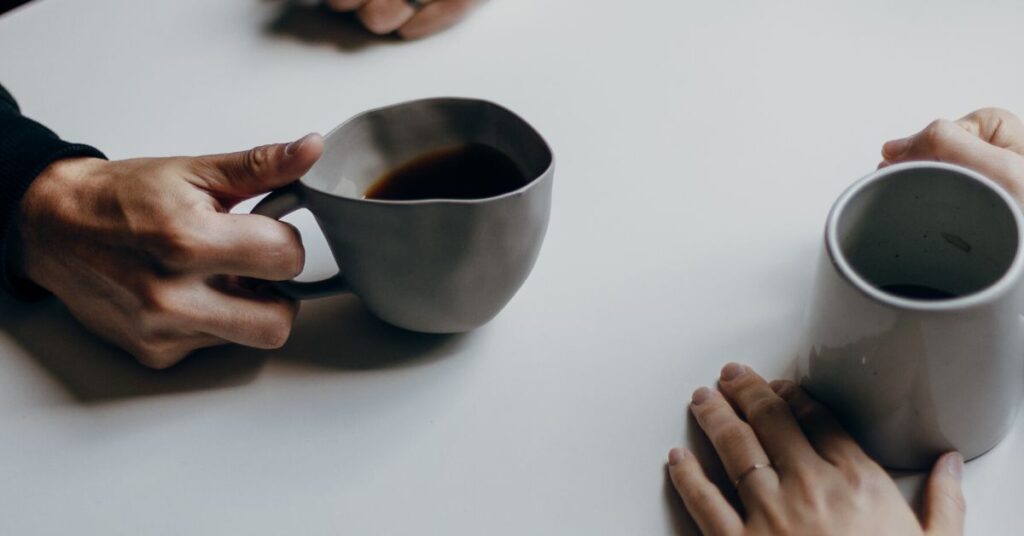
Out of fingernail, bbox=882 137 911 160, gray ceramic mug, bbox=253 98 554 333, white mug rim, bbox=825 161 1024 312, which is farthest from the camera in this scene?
fingernail, bbox=882 137 911 160

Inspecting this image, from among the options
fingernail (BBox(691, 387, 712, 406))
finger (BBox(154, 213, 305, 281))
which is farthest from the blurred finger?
fingernail (BBox(691, 387, 712, 406))

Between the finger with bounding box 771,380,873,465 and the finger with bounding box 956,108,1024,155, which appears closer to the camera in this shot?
the finger with bounding box 771,380,873,465

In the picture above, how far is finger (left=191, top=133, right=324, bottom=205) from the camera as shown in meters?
0.61

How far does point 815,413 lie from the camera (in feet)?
1.86

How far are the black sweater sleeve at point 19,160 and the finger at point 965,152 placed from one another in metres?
0.62

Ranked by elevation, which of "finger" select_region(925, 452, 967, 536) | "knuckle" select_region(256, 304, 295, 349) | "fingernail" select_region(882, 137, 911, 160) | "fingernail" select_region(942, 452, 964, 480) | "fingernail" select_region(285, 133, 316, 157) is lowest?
"finger" select_region(925, 452, 967, 536)

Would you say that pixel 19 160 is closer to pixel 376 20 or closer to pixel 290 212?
pixel 290 212

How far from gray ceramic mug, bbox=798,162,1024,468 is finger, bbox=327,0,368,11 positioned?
56 cm

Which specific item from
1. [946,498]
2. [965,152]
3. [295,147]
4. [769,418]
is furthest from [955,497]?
[295,147]

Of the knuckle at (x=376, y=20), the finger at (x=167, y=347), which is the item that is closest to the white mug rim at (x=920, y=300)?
the finger at (x=167, y=347)

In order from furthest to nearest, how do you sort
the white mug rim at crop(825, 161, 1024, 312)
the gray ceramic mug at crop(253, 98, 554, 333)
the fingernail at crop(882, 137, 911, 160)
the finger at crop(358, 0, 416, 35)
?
1. the finger at crop(358, 0, 416, 35)
2. the fingernail at crop(882, 137, 911, 160)
3. the gray ceramic mug at crop(253, 98, 554, 333)
4. the white mug rim at crop(825, 161, 1024, 312)

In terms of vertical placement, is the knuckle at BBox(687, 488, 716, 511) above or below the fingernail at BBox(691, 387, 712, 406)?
below

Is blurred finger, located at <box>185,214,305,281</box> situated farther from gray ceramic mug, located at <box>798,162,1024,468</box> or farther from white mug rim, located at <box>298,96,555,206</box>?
gray ceramic mug, located at <box>798,162,1024,468</box>

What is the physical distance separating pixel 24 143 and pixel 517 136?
0.39m
